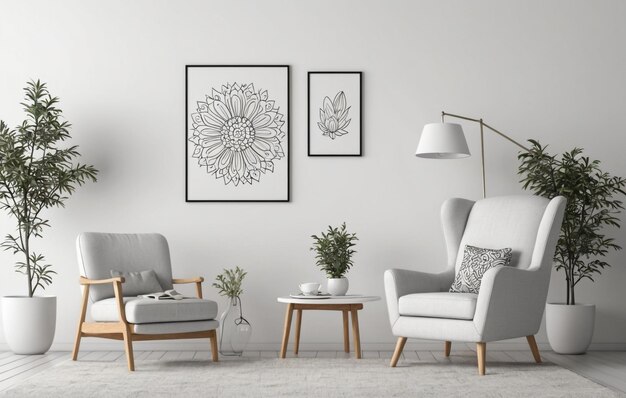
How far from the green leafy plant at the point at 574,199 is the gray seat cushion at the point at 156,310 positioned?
232cm

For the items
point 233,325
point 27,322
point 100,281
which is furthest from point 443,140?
point 27,322

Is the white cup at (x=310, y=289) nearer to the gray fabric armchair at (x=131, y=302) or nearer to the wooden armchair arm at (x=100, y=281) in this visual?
the gray fabric armchair at (x=131, y=302)

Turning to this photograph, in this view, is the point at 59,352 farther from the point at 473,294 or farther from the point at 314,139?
the point at 473,294

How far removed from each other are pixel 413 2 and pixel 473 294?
235 cm

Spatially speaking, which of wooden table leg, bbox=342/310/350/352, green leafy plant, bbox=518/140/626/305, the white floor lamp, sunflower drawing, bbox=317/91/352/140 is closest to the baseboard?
wooden table leg, bbox=342/310/350/352

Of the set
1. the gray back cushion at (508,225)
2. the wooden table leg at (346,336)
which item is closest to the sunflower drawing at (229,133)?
the wooden table leg at (346,336)

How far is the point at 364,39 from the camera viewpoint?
605cm

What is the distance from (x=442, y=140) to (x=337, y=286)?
119 cm

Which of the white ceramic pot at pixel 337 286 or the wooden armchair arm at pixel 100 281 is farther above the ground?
the wooden armchair arm at pixel 100 281

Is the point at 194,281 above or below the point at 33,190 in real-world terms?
below

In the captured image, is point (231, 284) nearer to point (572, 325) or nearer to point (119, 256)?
point (119, 256)

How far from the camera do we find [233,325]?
5562 mm

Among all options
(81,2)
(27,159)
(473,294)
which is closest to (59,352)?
(27,159)

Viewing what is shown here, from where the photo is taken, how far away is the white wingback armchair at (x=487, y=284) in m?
4.62
